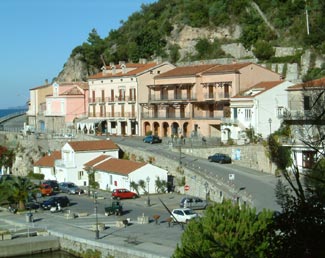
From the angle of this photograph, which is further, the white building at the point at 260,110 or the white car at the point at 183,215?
the white building at the point at 260,110

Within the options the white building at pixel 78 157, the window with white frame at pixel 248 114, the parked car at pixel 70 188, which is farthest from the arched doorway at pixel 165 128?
the parked car at pixel 70 188

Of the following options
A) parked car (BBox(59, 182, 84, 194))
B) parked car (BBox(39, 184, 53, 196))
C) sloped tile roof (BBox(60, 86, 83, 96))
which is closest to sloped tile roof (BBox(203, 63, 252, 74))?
parked car (BBox(59, 182, 84, 194))

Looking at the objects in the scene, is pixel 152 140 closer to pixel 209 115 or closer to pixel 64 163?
pixel 209 115

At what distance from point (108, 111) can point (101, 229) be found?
35367 millimetres

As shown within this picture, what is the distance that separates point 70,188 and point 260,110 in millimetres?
15086

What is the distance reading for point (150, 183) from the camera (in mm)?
43250

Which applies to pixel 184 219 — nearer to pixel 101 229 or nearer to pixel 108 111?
pixel 101 229

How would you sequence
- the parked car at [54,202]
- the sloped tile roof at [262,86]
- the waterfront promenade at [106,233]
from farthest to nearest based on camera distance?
1. the sloped tile roof at [262,86]
2. the parked car at [54,202]
3. the waterfront promenade at [106,233]

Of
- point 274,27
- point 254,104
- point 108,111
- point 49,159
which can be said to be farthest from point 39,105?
point 254,104

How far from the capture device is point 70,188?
154 ft

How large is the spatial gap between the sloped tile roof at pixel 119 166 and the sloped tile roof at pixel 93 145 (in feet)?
10.8

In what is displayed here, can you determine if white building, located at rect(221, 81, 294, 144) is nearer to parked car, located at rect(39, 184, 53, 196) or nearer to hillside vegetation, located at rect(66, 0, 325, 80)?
hillside vegetation, located at rect(66, 0, 325, 80)

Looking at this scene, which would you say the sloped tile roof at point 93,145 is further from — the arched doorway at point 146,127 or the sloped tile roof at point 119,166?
the arched doorway at point 146,127

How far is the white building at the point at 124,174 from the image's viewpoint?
4322cm
